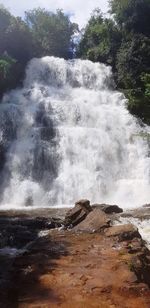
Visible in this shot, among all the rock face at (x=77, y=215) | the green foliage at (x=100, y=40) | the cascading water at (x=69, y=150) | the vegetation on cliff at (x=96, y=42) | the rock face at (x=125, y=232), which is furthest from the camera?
the green foliage at (x=100, y=40)

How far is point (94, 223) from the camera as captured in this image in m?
15.4

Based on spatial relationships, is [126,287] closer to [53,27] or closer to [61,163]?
[61,163]

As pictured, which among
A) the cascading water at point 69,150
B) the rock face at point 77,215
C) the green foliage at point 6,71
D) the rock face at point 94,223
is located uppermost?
the green foliage at point 6,71

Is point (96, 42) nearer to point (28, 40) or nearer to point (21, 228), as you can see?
point (28, 40)

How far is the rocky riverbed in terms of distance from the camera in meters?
A: 8.05

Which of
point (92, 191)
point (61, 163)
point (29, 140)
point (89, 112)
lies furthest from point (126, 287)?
point (89, 112)

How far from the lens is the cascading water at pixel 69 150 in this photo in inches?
1061

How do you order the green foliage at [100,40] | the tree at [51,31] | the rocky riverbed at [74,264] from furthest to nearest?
the tree at [51,31] < the green foliage at [100,40] < the rocky riverbed at [74,264]

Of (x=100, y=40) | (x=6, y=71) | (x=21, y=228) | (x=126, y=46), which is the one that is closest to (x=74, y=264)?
(x=21, y=228)

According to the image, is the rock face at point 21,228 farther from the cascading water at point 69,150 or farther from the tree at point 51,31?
the tree at point 51,31

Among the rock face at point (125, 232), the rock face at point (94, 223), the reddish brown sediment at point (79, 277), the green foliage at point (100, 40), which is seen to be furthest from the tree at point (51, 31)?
the reddish brown sediment at point (79, 277)

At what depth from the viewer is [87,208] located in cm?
1752

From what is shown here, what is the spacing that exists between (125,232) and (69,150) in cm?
1722

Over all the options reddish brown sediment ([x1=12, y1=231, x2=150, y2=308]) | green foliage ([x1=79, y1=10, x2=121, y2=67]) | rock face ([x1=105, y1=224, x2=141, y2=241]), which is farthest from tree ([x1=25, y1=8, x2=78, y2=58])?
reddish brown sediment ([x1=12, y1=231, x2=150, y2=308])
